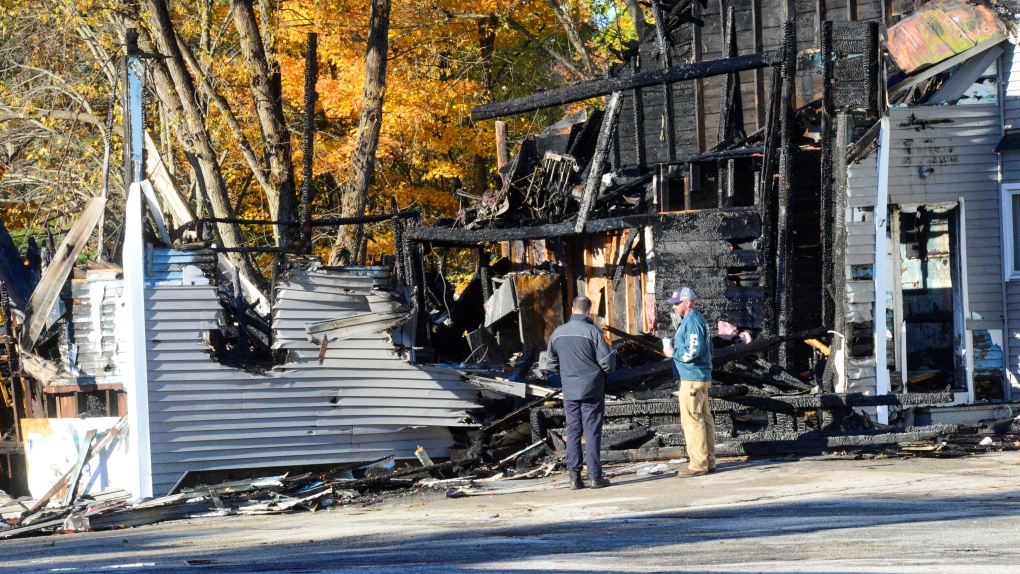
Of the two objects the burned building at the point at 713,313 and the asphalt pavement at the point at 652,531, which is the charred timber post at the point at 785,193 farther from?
the asphalt pavement at the point at 652,531

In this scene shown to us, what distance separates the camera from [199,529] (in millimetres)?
10023

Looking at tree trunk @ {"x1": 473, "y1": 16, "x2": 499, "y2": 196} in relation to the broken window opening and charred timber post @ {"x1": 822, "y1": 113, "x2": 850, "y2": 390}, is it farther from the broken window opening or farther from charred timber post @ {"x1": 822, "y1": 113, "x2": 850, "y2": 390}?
charred timber post @ {"x1": 822, "y1": 113, "x2": 850, "y2": 390}

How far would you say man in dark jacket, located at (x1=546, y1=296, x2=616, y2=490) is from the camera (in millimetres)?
10211

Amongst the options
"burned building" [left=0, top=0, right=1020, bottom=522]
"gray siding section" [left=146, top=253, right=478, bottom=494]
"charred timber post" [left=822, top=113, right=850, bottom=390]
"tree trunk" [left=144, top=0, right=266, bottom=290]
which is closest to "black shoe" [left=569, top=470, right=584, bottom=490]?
"burned building" [left=0, top=0, right=1020, bottom=522]

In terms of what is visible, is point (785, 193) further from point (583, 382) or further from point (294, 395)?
point (294, 395)

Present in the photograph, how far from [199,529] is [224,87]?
35.4 feet

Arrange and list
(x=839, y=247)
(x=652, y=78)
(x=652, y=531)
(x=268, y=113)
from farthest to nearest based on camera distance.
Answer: (x=268, y=113)
(x=652, y=78)
(x=839, y=247)
(x=652, y=531)

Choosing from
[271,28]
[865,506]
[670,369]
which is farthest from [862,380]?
[271,28]

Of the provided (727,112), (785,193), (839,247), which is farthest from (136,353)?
(727,112)

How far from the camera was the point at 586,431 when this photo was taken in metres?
10.3

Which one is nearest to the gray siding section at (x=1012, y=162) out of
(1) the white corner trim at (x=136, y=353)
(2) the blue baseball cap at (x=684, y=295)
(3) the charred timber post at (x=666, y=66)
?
(3) the charred timber post at (x=666, y=66)

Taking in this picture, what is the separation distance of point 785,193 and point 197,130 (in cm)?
809

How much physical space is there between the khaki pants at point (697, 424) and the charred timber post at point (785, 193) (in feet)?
7.50

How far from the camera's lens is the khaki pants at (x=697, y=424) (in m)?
10.4
